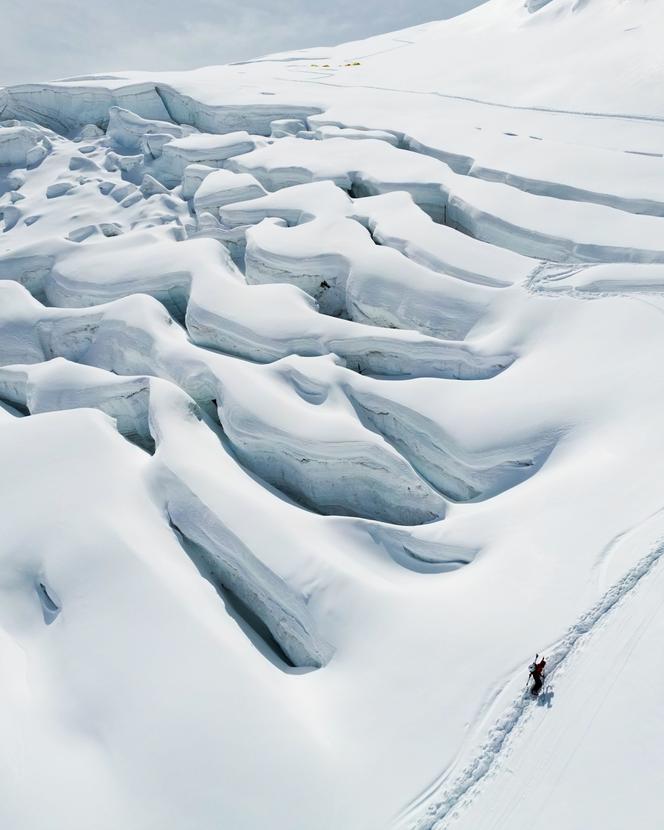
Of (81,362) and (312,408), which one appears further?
(81,362)

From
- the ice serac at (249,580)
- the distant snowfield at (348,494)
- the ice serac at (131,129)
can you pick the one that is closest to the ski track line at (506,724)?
the distant snowfield at (348,494)

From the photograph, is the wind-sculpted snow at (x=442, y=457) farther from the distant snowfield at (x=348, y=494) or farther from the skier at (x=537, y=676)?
the skier at (x=537, y=676)

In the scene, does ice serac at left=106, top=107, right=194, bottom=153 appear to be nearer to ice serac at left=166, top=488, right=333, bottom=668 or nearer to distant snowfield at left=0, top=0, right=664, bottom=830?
distant snowfield at left=0, top=0, right=664, bottom=830

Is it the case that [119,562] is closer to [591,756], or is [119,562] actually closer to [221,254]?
[591,756]

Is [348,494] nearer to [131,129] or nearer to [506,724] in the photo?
[506,724]

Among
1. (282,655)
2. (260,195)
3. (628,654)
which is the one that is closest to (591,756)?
(628,654)

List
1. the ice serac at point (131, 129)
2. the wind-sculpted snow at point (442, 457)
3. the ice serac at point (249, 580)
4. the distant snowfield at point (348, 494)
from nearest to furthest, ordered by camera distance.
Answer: the distant snowfield at point (348, 494) < the ice serac at point (249, 580) < the wind-sculpted snow at point (442, 457) < the ice serac at point (131, 129)

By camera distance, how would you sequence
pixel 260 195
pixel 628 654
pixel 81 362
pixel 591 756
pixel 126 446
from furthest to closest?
pixel 260 195 < pixel 81 362 < pixel 126 446 < pixel 628 654 < pixel 591 756

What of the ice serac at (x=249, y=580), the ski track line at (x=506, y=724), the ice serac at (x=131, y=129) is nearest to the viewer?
the ski track line at (x=506, y=724)
